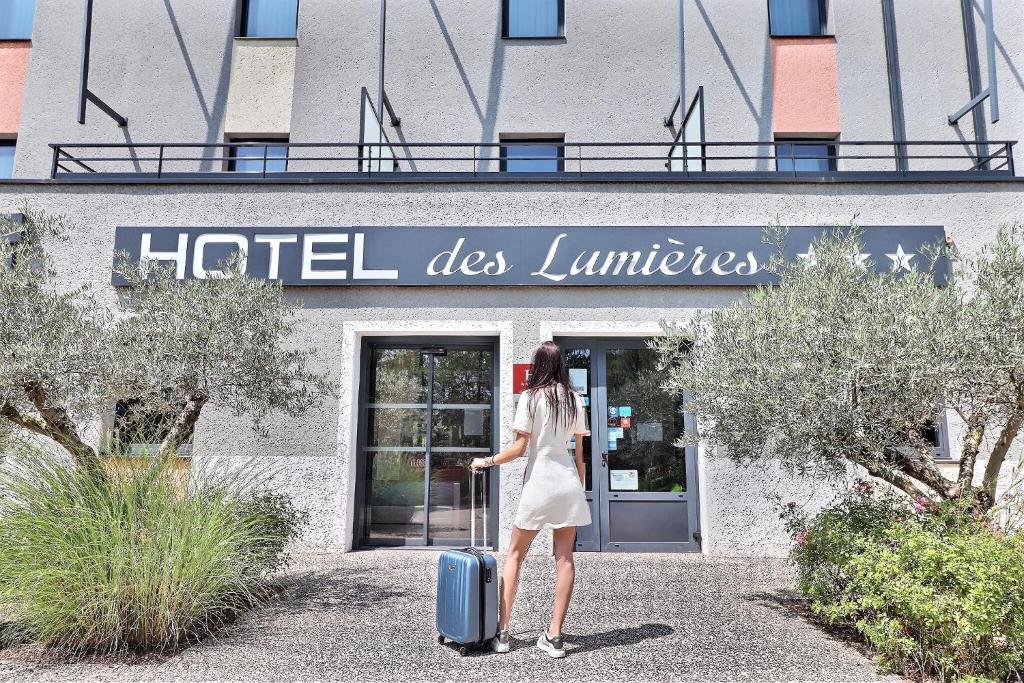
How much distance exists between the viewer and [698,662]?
3936mm

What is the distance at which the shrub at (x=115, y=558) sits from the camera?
153 inches

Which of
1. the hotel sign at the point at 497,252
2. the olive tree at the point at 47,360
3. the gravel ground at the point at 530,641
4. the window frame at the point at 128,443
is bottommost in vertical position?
the gravel ground at the point at 530,641

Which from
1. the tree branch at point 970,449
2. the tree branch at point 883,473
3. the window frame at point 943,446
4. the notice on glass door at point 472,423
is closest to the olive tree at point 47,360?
the notice on glass door at point 472,423

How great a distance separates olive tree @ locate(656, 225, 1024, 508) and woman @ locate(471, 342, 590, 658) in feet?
4.09

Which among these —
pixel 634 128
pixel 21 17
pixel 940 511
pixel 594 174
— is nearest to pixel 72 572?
pixel 940 511

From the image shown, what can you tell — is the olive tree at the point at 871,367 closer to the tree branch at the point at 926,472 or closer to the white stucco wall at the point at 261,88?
the tree branch at the point at 926,472

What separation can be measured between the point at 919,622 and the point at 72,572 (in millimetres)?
4802

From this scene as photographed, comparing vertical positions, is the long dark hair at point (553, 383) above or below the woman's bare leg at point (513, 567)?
above

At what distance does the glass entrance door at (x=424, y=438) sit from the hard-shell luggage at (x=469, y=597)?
11.3 ft

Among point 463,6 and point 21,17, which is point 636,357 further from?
point 21,17

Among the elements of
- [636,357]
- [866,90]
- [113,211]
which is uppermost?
[866,90]

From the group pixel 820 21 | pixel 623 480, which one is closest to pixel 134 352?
pixel 623 480

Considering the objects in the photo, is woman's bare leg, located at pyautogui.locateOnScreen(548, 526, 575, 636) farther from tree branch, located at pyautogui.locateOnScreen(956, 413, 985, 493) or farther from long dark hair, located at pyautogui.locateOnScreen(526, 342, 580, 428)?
tree branch, located at pyautogui.locateOnScreen(956, 413, 985, 493)

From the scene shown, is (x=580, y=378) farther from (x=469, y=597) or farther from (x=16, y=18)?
(x=16, y=18)
